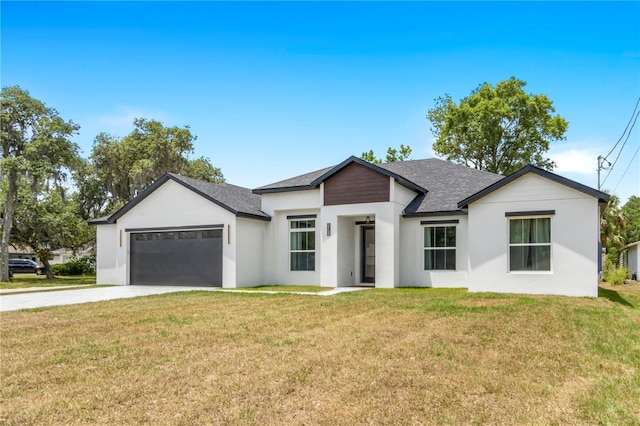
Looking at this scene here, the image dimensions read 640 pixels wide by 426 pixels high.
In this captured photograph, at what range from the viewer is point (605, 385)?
16.6 feet

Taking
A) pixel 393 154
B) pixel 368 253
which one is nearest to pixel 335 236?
pixel 368 253

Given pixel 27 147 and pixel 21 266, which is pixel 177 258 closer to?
pixel 27 147

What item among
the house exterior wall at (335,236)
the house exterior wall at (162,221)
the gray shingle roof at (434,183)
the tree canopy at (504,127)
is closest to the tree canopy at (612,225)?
the tree canopy at (504,127)

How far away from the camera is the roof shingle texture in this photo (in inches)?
742

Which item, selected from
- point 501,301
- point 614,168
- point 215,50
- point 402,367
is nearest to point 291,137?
point 215,50

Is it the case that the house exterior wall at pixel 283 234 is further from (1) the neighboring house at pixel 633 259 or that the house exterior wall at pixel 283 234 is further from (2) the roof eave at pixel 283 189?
(1) the neighboring house at pixel 633 259

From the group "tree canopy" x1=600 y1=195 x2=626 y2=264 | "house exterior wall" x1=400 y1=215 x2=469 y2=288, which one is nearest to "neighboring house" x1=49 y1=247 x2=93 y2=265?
"house exterior wall" x1=400 y1=215 x2=469 y2=288

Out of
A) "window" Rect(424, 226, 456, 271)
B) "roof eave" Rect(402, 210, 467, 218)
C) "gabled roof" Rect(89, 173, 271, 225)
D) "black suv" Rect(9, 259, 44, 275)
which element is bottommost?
"black suv" Rect(9, 259, 44, 275)

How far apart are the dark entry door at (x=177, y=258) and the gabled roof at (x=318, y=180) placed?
9.74 feet

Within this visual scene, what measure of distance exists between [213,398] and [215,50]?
536 inches

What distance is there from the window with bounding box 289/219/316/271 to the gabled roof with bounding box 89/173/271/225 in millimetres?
1315

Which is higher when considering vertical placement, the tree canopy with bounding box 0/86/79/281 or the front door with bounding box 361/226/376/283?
the tree canopy with bounding box 0/86/79/281

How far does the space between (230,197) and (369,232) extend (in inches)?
243

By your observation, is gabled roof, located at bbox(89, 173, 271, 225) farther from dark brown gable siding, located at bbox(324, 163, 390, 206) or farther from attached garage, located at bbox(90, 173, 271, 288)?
dark brown gable siding, located at bbox(324, 163, 390, 206)
